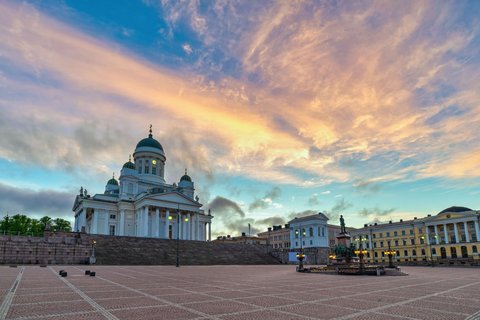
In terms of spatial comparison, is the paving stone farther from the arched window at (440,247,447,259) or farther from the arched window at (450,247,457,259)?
the arched window at (440,247,447,259)

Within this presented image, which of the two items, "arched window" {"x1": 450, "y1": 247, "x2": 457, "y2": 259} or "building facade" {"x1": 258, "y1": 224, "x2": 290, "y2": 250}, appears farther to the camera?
"building facade" {"x1": 258, "y1": 224, "x2": 290, "y2": 250}

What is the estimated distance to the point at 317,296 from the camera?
13414 mm

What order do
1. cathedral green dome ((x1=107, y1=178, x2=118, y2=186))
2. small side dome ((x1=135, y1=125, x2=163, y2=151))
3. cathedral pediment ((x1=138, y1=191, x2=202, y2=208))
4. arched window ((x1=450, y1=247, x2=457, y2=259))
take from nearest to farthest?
cathedral pediment ((x1=138, y1=191, x2=202, y2=208)), arched window ((x1=450, y1=247, x2=457, y2=259)), small side dome ((x1=135, y1=125, x2=163, y2=151)), cathedral green dome ((x1=107, y1=178, x2=118, y2=186))

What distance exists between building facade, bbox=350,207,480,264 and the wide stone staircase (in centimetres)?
3679

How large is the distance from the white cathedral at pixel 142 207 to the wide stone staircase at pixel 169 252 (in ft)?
42.1

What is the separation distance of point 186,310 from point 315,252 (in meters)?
66.1

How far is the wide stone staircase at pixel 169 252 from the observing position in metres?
46.3

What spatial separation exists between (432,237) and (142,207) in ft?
246

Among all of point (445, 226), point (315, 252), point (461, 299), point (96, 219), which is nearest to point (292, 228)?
point (315, 252)

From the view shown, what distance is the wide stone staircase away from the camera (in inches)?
1822

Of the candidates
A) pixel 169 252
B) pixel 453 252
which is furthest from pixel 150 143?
pixel 453 252

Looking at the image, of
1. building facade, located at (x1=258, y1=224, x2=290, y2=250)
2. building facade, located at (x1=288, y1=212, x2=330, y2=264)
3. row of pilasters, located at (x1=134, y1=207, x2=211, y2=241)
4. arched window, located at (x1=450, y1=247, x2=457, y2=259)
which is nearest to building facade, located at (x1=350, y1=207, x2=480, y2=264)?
arched window, located at (x1=450, y1=247, x2=457, y2=259)

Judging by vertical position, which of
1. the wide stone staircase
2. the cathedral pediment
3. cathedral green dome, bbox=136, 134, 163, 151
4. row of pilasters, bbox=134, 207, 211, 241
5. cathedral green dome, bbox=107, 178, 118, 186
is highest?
cathedral green dome, bbox=136, 134, 163, 151

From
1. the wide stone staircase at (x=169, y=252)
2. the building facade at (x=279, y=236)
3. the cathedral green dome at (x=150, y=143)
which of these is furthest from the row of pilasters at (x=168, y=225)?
the building facade at (x=279, y=236)
